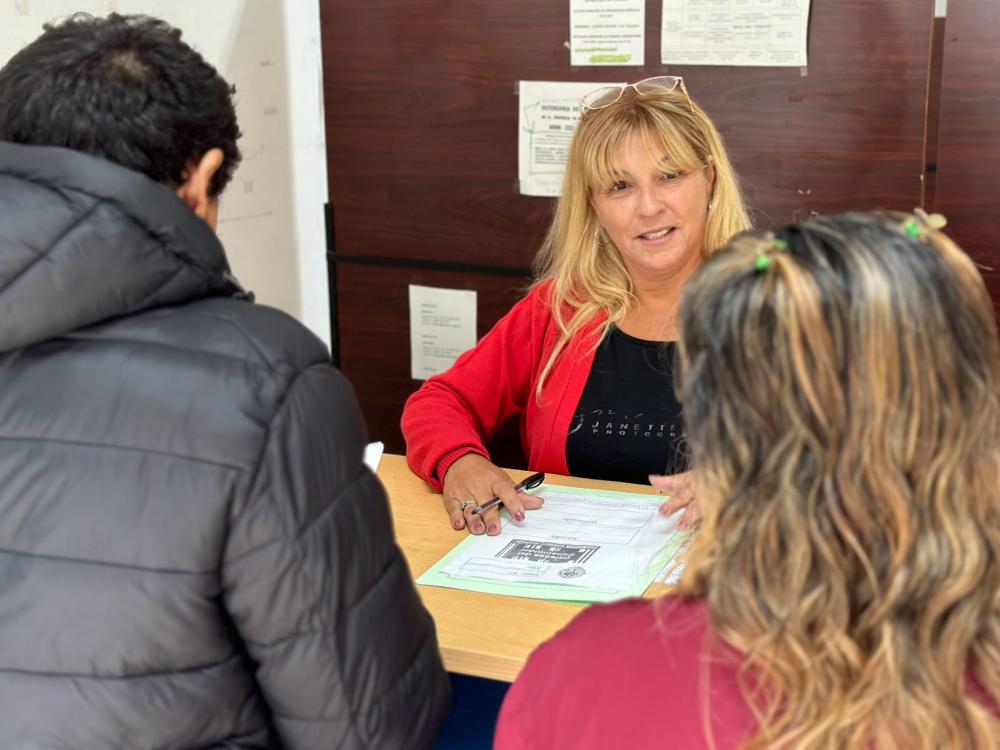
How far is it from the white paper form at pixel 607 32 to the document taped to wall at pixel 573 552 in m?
1.38

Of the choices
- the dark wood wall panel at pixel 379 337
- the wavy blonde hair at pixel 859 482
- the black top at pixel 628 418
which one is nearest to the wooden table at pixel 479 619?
the black top at pixel 628 418

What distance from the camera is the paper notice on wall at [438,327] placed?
3201 millimetres

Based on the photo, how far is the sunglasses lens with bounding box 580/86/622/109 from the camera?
87.7 inches

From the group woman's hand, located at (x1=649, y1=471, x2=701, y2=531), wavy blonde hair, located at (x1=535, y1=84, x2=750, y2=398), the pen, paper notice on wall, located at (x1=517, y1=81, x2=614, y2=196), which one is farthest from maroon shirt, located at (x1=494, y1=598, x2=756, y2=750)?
paper notice on wall, located at (x1=517, y1=81, x2=614, y2=196)

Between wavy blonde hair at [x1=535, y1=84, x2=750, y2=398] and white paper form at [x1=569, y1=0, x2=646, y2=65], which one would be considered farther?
white paper form at [x1=569, y1=0, x2=646, y2=65]

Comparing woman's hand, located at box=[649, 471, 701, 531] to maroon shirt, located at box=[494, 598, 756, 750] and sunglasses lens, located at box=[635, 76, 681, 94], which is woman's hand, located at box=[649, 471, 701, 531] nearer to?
maroon shirt, located at box=[494, 598, 756, 750]

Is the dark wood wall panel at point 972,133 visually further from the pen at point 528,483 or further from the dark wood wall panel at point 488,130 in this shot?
the pen at point 528,483

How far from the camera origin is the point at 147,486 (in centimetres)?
101

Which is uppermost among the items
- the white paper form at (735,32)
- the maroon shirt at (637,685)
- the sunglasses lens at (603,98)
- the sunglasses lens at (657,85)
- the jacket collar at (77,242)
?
the white paper form at (735,32)

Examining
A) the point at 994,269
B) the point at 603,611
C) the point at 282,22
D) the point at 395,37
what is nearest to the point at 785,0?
the point at 994,269

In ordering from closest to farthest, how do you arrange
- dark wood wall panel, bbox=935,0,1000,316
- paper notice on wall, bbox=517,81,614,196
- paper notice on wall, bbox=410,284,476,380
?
dark wood wall panel, bbox=935,0,1000,316 < paper notice on wall, bbox=517,81,614,196 < paper notice on wall, bbox=410,284,476,380

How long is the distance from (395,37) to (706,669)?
2554 millimetres

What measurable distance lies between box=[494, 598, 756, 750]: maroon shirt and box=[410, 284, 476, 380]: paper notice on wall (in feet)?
7.49

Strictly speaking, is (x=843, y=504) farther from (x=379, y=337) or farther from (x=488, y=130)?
(x=379, y=337)
